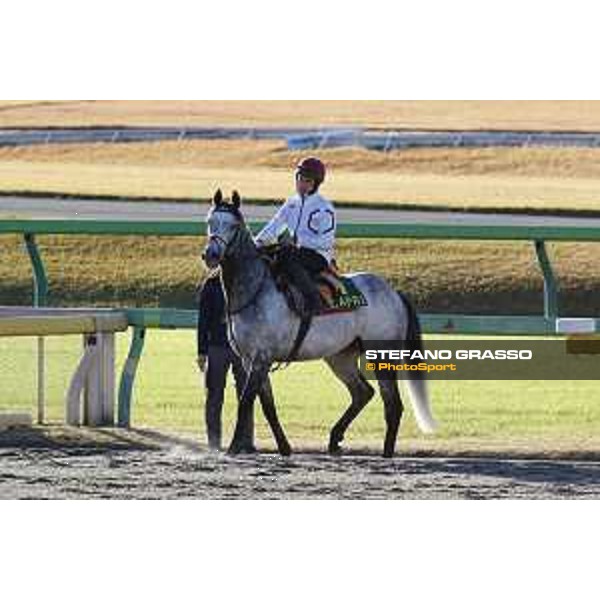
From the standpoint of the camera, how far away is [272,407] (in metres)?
15.2

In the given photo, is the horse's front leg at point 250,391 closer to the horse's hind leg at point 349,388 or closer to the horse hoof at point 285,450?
the horse hoof at point 285,450

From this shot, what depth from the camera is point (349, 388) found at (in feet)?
52.1

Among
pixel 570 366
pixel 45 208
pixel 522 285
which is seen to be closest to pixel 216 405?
pixel 570 366

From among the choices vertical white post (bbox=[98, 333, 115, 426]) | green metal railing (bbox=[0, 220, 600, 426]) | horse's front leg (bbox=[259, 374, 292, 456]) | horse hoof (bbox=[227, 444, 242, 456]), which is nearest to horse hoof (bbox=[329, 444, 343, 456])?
horse's front leg (bbox=[259, 374, 292, 456])

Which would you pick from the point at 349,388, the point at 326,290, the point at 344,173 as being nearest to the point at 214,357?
the point at 349,388

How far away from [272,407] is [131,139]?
67.8 feet

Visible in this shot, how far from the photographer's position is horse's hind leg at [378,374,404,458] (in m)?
15.6

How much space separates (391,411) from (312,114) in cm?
1867

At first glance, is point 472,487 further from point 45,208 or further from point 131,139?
point 131,139

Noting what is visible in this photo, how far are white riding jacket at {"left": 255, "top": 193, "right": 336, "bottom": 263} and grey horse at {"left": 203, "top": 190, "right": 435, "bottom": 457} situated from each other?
0.86ft

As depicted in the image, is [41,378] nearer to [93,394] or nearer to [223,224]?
[93,394]

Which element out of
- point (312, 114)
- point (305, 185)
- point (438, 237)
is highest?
point (312, 114)

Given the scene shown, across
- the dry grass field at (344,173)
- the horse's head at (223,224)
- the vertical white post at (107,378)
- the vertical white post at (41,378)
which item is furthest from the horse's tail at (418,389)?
the dry grass field at (344,173)

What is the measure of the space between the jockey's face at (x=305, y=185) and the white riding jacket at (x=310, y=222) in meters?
0.03
